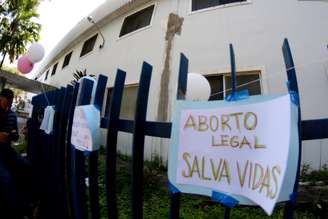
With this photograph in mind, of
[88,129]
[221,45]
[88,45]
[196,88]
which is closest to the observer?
[88,129]

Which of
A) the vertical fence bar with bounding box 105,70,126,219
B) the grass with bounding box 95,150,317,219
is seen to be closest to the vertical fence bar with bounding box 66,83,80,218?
the vertical fence bar with bounding box 105,70,126,219

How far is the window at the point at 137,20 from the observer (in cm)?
686

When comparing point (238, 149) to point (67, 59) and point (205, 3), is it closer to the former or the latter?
point (205, 3)

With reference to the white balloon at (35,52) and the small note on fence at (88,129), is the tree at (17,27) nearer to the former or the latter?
the white balloon at (35,52)

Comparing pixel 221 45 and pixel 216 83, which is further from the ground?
pixel 221 45

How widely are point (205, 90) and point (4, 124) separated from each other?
8.67ft

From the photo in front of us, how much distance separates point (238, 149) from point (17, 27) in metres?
13.7

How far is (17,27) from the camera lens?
11773 millimetres

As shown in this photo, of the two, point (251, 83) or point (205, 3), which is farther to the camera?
point (205, 3)

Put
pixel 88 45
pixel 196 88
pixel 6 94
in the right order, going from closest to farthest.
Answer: pixel 6 94, pixel 196 88, pixel 88 45

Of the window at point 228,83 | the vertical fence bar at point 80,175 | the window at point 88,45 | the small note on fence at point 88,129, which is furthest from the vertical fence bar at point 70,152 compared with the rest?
the window at point 88,45

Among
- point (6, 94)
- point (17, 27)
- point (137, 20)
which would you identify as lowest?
point (6, 94)

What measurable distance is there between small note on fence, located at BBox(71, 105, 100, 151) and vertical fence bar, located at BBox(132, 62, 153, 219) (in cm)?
25

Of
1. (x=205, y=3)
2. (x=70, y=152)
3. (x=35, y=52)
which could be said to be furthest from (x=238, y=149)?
(x=35, y=52)
